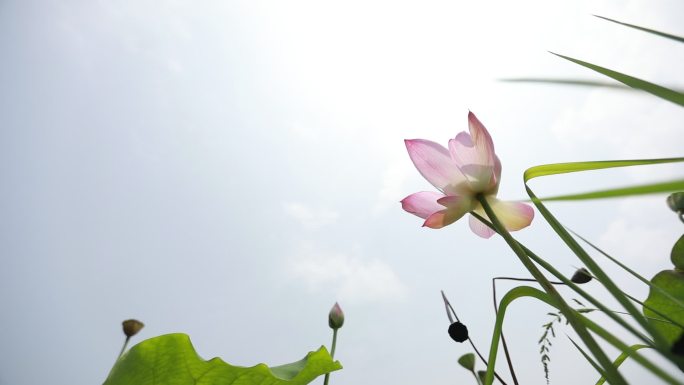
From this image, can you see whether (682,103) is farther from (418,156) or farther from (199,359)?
(199,359)

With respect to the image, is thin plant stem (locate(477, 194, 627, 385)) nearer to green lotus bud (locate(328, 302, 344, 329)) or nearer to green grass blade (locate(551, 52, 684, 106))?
green grass blade (locate(551, 52, 684, 106))

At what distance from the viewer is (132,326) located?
101 centimetres

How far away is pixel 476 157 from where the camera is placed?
45 centimetres

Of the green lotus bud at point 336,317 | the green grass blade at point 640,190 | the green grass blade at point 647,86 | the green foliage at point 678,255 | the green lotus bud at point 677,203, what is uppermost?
the green lotus bud at point 336,317

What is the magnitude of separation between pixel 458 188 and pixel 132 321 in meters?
0.91

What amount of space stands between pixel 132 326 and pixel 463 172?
93 centimetres

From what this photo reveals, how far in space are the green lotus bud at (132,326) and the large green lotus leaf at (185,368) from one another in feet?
1.40

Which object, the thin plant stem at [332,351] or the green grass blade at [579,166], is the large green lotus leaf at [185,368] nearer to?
the thin plant stem at [332,351]

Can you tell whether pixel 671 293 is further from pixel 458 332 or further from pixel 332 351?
pixel 332 351

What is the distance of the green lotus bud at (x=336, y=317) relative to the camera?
100 centimetres

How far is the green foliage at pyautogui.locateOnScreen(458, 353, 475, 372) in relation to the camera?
0.64m

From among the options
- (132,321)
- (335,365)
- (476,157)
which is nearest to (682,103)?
(476,157)

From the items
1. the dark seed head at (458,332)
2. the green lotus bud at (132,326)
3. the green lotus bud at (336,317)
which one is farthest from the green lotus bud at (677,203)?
the green lotus bud at (132,326)

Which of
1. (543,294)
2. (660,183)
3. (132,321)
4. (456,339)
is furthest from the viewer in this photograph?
(132,321)
